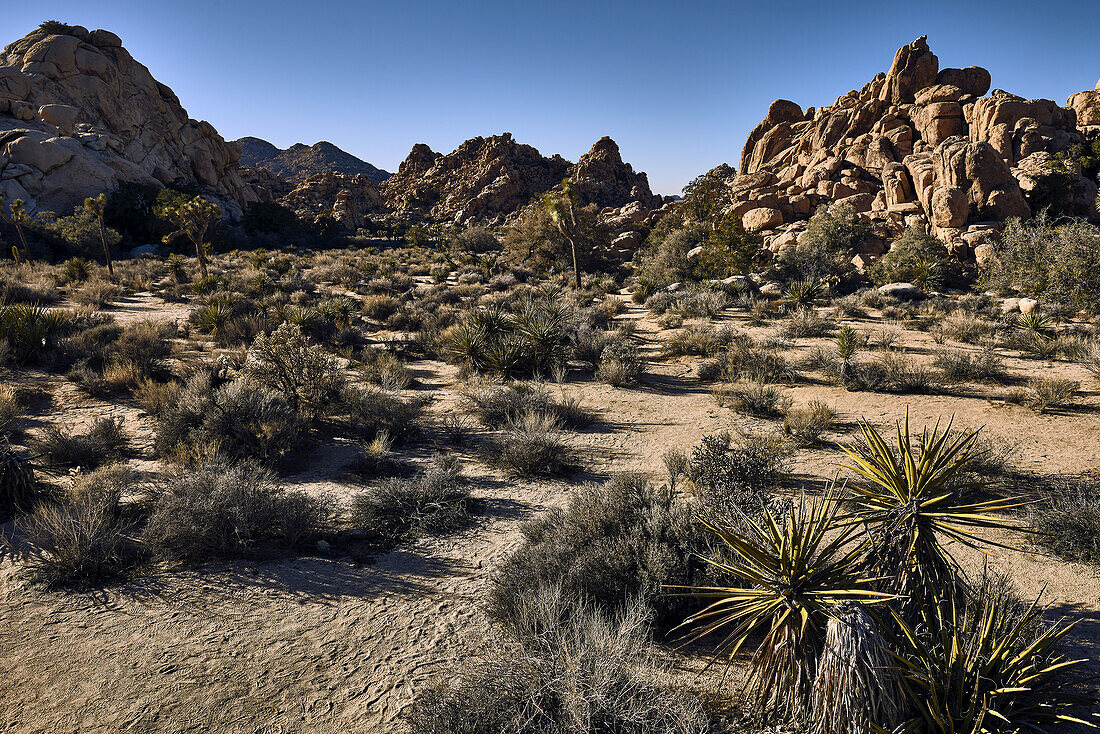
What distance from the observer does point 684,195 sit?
37781 millimetres

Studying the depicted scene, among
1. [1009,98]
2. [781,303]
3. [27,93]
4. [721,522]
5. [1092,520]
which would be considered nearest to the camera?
[721,522]

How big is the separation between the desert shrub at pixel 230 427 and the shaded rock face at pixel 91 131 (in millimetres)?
42965

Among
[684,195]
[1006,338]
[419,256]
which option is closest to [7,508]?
[1006,338]

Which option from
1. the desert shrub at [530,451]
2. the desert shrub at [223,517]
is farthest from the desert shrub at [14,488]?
the desert shrub at [530,451]

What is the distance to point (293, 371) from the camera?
8.99 metres

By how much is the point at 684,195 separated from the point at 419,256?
21.0m

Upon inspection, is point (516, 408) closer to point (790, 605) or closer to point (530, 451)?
point (530, 451)

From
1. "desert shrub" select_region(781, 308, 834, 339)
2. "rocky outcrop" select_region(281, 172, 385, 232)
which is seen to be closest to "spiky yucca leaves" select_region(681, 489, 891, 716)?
"desert shrub" select_region(781, 308, 834, 339)

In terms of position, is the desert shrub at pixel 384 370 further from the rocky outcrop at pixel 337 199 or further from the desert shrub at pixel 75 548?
the rocky outcrop at pixel 337 199

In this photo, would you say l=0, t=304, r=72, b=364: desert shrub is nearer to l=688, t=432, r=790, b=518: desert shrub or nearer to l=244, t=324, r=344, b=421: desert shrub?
l=244, t=324, r=344, b=421: desert shrub

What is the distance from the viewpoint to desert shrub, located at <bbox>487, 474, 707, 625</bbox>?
3.96m

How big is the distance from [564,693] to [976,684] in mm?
2082

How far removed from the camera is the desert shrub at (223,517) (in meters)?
4.71

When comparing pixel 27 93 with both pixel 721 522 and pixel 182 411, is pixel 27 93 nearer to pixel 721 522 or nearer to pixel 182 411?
pixel 182 411
